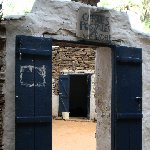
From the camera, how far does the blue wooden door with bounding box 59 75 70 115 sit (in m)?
15.1

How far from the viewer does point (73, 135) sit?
1068cm

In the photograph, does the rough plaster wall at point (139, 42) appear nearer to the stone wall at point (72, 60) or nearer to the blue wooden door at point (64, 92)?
the stone wall at point (72, 60)

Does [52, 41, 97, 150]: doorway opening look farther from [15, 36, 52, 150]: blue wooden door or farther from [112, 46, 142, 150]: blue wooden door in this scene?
[15, 36, 52, 150]: blue wooden door

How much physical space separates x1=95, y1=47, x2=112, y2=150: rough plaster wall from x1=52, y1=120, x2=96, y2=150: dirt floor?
6.94 feet

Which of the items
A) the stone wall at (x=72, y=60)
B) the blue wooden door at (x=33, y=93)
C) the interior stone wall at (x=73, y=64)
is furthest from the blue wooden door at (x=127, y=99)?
the stone wall at (x=72, y=60)

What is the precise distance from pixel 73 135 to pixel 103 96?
4.58 meters

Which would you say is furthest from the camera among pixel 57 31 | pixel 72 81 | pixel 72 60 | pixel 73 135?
pixel 72 81

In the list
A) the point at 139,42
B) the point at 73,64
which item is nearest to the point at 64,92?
the point at 73,64

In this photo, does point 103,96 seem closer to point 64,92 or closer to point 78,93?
point 64,92

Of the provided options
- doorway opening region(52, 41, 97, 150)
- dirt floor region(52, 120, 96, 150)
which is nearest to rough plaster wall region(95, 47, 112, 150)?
dirt floor region(52, 120, 96, 150)

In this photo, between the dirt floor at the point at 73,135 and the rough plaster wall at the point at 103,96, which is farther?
the dirt floor at the point at 73,135

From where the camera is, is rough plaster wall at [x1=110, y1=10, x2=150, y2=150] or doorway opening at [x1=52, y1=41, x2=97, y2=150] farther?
doorway opening at [x1=52, y1=41, x2=97, y2=150]

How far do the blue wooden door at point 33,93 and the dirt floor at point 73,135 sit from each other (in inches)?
129

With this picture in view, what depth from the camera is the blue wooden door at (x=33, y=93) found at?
504 centimetres
